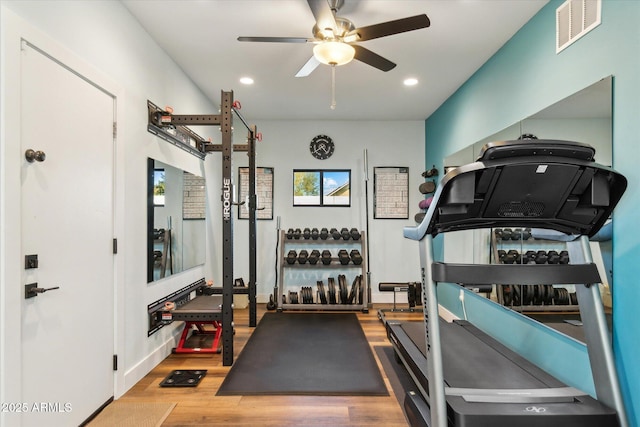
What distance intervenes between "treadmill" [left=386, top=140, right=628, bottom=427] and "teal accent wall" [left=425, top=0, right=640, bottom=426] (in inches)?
13.1

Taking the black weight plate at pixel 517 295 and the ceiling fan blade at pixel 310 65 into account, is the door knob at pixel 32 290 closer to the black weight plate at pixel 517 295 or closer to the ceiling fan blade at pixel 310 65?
the ceiling fan blade at pixel 310 65

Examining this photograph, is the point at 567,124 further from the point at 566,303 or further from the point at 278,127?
the point at 278,127

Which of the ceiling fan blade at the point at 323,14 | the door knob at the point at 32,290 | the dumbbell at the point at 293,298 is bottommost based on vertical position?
the dumbbell at the point at 293,298

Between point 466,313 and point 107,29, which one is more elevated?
point 107,29

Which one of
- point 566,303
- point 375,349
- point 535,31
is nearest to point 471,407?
point 566,303

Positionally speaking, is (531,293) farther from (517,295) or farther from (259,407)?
(259,407)

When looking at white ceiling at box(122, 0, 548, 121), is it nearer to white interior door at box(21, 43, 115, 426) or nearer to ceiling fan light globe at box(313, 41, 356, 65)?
ceiling fan light globe at box(313, 41, 356, 65)

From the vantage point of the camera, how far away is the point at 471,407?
5.16 feet

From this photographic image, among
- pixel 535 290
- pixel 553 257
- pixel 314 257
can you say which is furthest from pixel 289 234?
pixel 553 257

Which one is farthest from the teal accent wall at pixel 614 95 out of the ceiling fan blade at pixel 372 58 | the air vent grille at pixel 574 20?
the ceiling fan blade at pixel 372 58

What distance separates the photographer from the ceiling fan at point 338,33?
2123 mm

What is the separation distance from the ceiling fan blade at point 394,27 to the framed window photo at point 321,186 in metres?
2.94

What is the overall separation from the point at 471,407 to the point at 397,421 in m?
0.72

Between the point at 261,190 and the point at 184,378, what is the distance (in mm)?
3165
